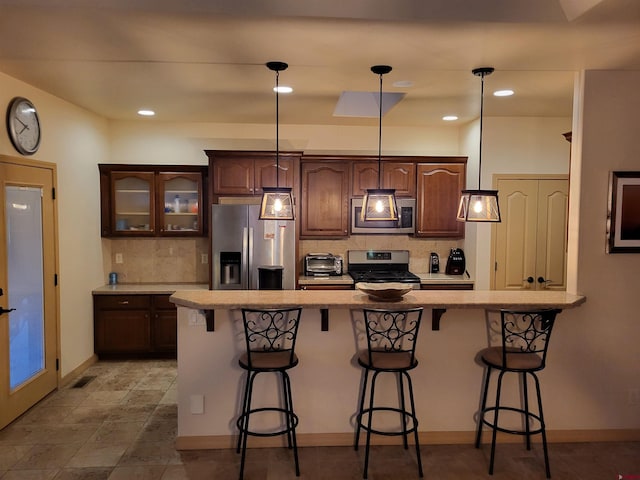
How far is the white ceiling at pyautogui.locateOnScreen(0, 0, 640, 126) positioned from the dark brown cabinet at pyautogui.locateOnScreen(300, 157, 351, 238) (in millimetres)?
1174

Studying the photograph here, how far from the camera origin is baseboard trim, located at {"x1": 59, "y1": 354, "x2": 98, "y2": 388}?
456 cm

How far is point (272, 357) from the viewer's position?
10.1 feet

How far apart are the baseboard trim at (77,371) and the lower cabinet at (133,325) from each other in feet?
0.36

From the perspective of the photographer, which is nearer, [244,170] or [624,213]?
[624,213]

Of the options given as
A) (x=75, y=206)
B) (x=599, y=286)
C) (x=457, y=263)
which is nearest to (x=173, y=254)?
(x=75, y=206)

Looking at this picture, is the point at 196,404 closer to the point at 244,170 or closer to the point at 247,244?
the point at 247,244

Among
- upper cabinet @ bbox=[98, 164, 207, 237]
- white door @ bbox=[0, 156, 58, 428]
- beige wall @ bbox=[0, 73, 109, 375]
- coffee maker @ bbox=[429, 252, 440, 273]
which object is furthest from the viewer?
coffee maker @ bbox=[429, 252, 440, 273]

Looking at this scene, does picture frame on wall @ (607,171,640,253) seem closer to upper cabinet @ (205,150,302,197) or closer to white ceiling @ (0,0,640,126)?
white ceiling @ (0,0,640,126)

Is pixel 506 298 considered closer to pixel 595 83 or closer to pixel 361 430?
pixel 361 430

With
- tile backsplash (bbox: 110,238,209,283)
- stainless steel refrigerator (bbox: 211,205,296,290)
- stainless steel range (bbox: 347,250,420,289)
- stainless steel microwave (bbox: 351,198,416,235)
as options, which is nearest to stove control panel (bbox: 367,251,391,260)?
stainless steel range (bbox: 347,250,420,289)

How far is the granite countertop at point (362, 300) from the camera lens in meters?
3.11

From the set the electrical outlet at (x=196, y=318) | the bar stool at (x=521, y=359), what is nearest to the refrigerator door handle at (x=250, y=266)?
the electrical outlet at (x=196, y=318)

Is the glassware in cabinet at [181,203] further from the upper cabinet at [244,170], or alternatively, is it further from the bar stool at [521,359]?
the bar stool at [521,359]

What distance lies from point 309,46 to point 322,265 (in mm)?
3167
